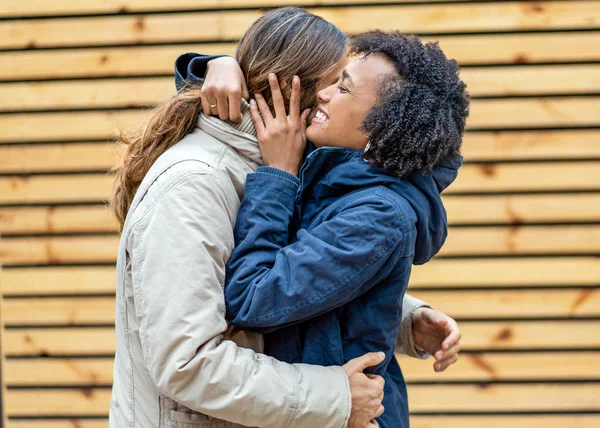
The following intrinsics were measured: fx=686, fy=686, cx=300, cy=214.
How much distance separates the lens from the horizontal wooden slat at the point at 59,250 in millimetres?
3529

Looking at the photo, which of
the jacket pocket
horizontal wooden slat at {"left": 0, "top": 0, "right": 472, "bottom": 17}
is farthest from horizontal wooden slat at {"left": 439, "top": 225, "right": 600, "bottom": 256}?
the jacket pocket

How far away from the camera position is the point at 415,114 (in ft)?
4.92

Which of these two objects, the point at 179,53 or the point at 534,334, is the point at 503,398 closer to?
the point at 534,334

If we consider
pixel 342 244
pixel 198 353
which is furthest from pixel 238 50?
pixel 198 353

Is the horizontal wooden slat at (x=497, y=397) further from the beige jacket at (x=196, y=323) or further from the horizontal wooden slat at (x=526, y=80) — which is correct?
the beige jacket at (x=196, y=323)

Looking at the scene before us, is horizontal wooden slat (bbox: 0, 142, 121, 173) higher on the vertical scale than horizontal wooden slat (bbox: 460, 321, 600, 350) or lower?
higher

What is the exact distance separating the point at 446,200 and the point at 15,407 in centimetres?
248

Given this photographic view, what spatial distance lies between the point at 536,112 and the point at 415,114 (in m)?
2.07

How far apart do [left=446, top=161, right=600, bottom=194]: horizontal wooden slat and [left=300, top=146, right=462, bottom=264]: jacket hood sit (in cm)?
179

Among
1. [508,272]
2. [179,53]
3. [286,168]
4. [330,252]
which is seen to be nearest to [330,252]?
[330,252]

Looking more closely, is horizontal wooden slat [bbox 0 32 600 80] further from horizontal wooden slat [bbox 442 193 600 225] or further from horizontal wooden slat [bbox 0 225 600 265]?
horizontal wooden slat [bbox 0 225 600 265]

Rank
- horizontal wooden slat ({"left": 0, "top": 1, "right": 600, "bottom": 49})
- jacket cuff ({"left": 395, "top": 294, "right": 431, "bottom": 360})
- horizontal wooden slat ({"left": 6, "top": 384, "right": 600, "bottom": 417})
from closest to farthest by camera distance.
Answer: jacket cuff ({"left": 395, "top": 294, "right": 431, "bottom": 360}), horizontal wooden slat ({"left": 0, "top": 1, "right": 600, "bottom": 49}), horizontal wooden slat ({"left": 6, "top": 384, "right": 600, "bottom": 417})

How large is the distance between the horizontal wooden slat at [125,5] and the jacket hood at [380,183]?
1976mm

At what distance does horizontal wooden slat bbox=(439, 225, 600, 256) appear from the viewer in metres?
3.36
